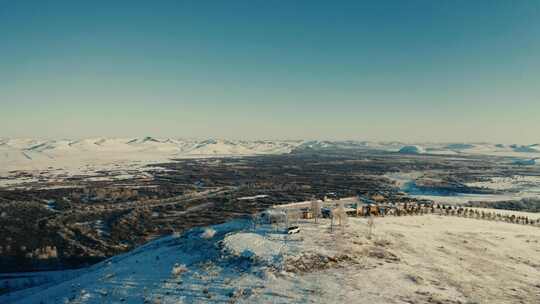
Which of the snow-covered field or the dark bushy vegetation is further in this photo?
the dark bushy vegetation

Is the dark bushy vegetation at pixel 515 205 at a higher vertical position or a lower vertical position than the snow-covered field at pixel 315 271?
lower

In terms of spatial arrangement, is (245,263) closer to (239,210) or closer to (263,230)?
(263,230)

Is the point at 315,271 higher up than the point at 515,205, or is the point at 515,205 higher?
the point at 315,271

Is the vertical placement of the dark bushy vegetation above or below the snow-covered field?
below

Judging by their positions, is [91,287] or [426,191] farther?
[426,191]

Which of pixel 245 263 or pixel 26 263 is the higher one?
pixel 245 263

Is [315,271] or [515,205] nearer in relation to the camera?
[315,271]

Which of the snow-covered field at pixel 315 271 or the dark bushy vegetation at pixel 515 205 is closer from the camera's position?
the snow-covered field at pixel 315 271

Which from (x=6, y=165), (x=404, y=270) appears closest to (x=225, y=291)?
(x=404, y=270)
